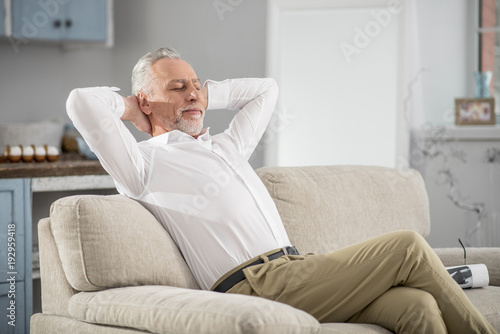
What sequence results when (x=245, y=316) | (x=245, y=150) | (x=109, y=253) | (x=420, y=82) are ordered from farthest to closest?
(x=420, y=82), (x=245, y=150), (x=109, y=253), (x=245, y=316)

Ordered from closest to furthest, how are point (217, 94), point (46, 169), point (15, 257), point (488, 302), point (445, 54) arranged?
point (488, 302)
point (217, 94)
point (15, 257)
point (46, 169)
point (445, 54)

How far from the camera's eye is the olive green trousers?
1.75 m

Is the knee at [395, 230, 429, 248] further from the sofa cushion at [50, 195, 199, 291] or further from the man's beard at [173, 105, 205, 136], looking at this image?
the man's beard at [173, 105, 205, 136]

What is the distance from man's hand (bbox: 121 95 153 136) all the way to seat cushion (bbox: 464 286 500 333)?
47.0 inches

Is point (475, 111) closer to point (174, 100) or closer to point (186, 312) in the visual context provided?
point (174, 100)

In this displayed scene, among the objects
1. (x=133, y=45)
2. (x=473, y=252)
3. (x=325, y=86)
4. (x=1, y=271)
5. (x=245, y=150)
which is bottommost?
(x=1, y=271)

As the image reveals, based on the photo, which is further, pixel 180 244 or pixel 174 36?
pixel 174 36

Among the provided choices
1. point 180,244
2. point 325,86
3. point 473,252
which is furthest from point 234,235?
point 325,86

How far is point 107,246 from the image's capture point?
5.84 ft

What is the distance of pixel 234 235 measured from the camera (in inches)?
76.6

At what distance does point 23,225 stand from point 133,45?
5.91 feet

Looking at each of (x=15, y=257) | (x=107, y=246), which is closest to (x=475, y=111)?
(x=15, y=257)

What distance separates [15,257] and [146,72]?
1.38m

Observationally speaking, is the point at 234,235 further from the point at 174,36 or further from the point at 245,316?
the point at 174,36
